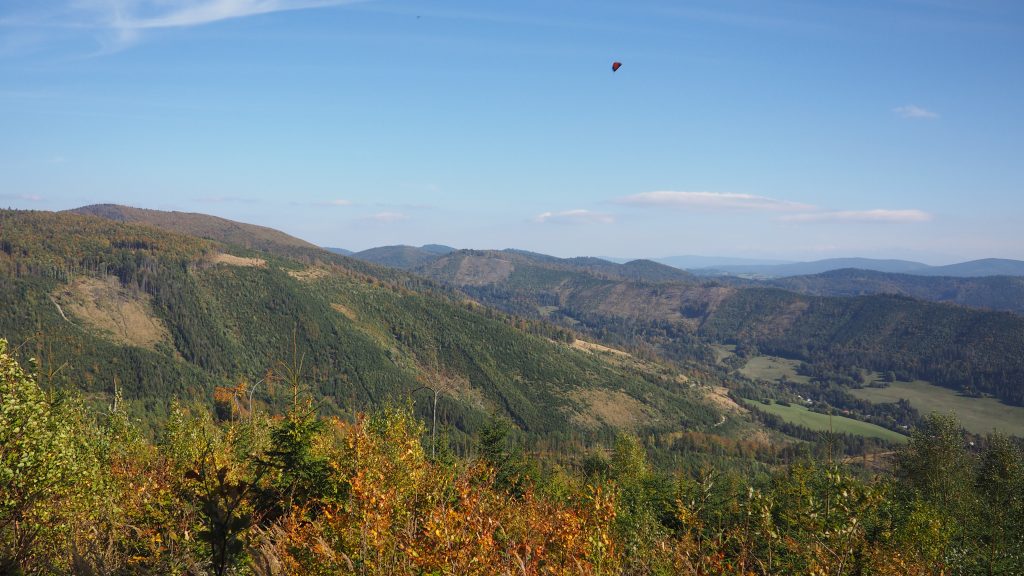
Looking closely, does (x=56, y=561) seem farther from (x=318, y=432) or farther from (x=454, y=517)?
(x=454, y=517)

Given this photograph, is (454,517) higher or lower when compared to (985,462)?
higher

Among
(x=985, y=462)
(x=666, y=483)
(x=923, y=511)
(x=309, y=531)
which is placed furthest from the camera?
(x=985, y=462)

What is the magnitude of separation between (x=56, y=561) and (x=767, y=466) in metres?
218

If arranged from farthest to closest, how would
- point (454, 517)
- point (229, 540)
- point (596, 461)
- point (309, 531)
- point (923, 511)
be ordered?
point (596, 461) < point (923, 511) < point (309, 531) < point (454, 517) < point (229, 540)

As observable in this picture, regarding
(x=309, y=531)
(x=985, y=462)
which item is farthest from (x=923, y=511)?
(x=309, y=531)

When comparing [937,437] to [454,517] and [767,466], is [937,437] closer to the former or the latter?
[454,517]

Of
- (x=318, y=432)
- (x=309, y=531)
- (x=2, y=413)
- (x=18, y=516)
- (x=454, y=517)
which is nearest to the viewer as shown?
(x=454, y=517)

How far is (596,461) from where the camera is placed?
301 feet

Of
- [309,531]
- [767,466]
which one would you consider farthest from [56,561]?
[767,466]

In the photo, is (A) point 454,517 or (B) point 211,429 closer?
(A) point 454,517

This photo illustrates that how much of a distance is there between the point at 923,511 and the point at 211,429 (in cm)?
6038

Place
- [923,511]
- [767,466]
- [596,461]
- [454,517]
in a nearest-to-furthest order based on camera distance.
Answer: [454,517] → [923,511] → [596,461] → [767,466]

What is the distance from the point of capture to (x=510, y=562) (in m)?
12.4

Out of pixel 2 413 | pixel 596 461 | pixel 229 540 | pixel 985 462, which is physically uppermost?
pixel 229 540
